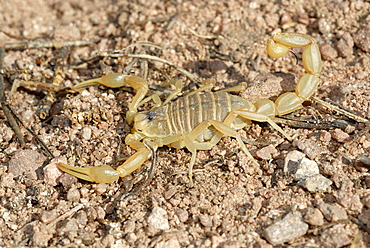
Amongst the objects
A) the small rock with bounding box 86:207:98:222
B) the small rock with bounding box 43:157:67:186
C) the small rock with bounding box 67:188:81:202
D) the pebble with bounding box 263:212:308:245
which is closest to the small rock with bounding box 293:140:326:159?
the pebble with bounding box 263:212:308:245

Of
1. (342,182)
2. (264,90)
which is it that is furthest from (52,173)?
(342,182)

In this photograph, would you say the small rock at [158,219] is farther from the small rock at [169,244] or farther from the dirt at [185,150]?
the small rock at [169,244]

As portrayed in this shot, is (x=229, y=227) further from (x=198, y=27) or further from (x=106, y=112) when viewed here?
(x=198, y=27)

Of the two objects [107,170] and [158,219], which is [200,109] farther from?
[158,219]

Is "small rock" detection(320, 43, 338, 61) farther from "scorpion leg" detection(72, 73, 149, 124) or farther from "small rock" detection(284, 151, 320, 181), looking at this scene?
"scorpion leg" detection(72, 73, 149, 124)

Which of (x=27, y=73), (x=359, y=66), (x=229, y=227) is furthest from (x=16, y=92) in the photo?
(x=359, y=66)

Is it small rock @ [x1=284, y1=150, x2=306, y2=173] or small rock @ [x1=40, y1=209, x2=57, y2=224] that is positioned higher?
small rock @ [x1=284, y1=150, x2=306, y2=173]
